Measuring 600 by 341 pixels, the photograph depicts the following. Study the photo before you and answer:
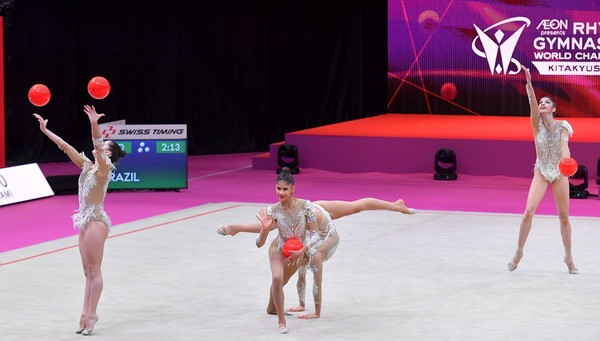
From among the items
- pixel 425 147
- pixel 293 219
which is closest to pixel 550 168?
pixel 293 219

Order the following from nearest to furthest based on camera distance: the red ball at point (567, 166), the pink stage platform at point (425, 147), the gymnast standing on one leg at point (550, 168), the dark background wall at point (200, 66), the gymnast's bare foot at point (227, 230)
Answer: the gymnast's bare foot at point (227, 230) < the red ball at point (567, 166) < the gymnast standing on one leg at point (550, 168) < the pink stage platform at point (425, 147) < the dark background wall at point (200, 66)

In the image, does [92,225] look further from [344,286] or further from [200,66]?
[200,66]

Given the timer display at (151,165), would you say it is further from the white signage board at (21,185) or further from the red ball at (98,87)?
the red ball at (98,87)

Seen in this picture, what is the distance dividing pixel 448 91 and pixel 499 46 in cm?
142

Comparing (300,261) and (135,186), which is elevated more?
(300,261)

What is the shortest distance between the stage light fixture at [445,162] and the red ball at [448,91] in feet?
13.1

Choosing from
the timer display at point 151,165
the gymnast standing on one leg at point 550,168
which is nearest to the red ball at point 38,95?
the gymnast standing on one leg at point 550,168

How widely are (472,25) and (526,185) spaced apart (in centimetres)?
507

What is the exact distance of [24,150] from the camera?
63.9 feet

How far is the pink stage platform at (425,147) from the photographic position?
693 inches

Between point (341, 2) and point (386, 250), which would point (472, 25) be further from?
point (386, 250)

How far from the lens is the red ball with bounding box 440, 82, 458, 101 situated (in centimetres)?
2152

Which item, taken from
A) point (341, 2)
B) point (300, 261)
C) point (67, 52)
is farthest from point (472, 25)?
point (300, 261)

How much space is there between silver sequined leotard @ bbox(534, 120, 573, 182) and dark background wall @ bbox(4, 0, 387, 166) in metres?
10.3
